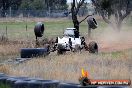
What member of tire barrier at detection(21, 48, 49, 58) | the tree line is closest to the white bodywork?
tire barrier at detection(21, 48, 49, 58)

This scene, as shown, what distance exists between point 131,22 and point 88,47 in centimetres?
4497

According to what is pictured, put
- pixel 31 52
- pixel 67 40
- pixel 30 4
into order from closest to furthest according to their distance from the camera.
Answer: pixel 31 52
pixel 67 40
pixel 30 4

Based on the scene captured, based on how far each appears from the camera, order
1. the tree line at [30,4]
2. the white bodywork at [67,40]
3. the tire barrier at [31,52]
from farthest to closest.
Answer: the tree line at [30,4]
the white bodywork at [67,40]
the tire barrier at [31,52]

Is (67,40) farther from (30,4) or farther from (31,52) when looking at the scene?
(30,4)

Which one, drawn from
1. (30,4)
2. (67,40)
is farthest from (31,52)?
(30,4)

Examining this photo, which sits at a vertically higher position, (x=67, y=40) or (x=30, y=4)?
(x=30, y=4)

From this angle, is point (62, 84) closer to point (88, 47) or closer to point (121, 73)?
point (121, 73)

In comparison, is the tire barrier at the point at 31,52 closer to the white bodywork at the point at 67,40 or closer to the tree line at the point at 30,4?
the white bodywork at the point at 67,40

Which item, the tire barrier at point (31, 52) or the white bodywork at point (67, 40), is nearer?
the tire barrier at point (31, 52)

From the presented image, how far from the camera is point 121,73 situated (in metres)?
13.6

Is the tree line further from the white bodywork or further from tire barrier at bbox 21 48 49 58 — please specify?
tire barrier at bbox 21 48 49 58

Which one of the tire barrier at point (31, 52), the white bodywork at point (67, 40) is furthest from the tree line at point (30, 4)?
the tire barrier at point (31, 52)

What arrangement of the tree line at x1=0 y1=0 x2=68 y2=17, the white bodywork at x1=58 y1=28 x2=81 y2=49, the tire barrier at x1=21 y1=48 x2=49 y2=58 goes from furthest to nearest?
the tree line at x1=0 y1=0 x2=68 y2=17 → the white bodywork at x1=58 y1=28 x2=81 y2=49 → the tire barrier at x1=21 y1=48 x2=49 y2=58


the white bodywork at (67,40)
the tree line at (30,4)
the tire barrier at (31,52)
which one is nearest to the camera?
the tire barrier at (31,52)
